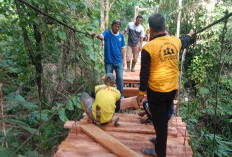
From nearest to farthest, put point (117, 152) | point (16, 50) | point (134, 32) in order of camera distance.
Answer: point (117, 152) → point (16, 50) → point (134, 32)

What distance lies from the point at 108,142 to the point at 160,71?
107 cm

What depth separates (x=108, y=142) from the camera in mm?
2166

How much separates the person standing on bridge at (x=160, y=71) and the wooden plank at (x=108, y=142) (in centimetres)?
34

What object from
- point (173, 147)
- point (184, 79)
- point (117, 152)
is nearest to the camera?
point (117, 152)

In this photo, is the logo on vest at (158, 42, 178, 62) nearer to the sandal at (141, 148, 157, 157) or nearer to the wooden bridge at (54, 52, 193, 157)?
the wooden bridge at (54, 52, 193, 157)

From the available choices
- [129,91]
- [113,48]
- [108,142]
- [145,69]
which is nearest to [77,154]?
[108,142]

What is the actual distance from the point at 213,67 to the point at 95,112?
332 inches

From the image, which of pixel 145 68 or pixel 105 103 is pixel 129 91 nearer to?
pixel 105 103

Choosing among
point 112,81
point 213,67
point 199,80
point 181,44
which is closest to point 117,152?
point 112,81

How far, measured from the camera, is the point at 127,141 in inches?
91.4

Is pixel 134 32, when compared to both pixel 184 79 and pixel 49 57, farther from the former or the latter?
pixel 184 79

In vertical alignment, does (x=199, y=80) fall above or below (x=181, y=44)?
below

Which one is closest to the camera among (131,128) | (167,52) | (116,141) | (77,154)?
(167,52)

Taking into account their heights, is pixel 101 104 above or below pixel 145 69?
below
